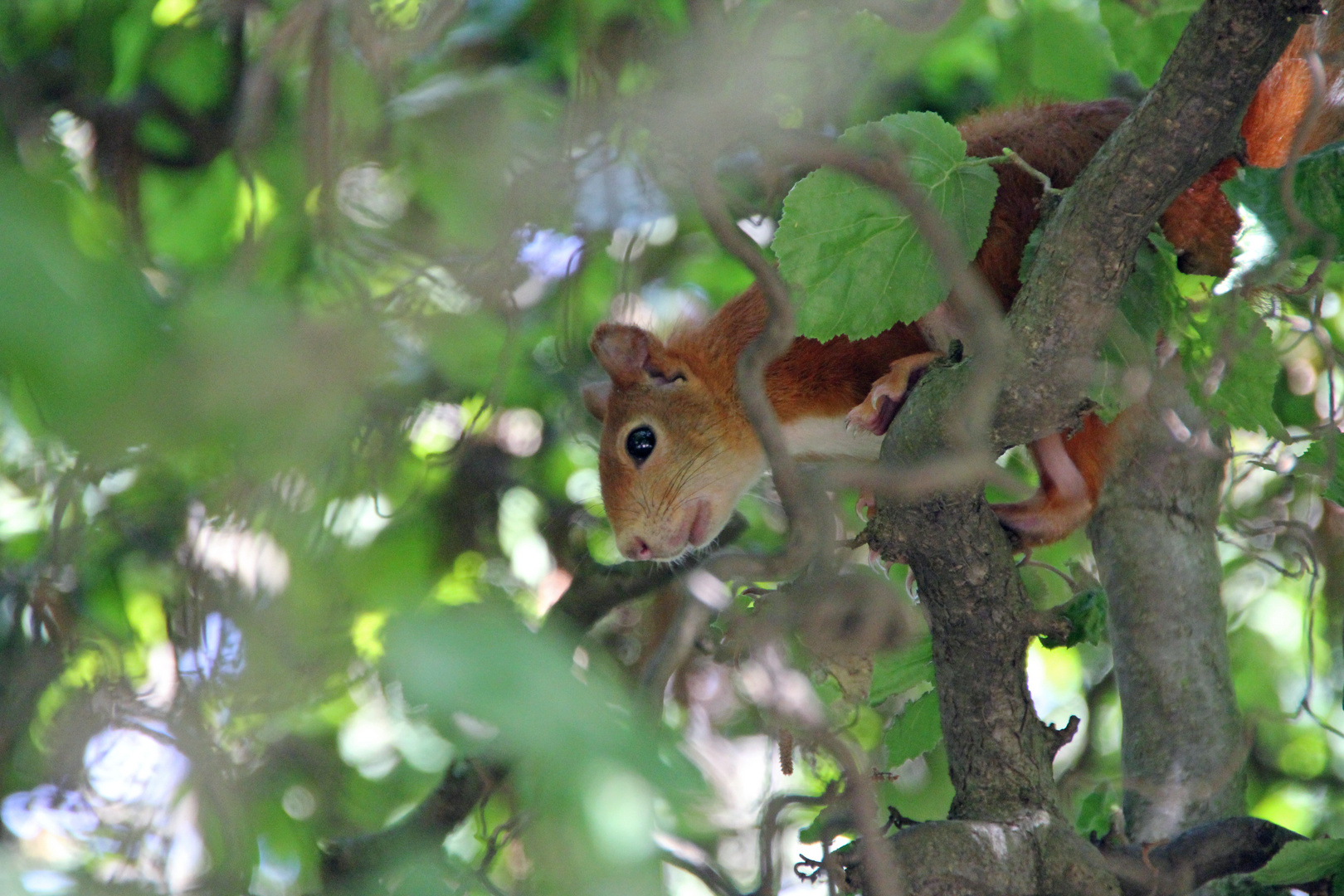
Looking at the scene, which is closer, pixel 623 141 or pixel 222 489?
pixel 222 489

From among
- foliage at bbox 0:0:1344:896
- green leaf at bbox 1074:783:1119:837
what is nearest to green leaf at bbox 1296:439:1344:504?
foliage at bbox 0:0:1344:896

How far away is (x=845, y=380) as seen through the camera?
2018mm

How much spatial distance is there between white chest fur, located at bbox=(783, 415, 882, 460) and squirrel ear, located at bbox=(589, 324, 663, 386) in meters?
0.34

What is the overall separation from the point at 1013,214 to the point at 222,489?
115cm

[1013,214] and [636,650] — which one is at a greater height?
[1013,214]

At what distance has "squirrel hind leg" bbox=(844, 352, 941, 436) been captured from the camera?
68.3 inches

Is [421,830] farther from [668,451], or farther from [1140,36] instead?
[1140,36]

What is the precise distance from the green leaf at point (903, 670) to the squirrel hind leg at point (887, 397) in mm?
347

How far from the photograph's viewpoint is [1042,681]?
277cm

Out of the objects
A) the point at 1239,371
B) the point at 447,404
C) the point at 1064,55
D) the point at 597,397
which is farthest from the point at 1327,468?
the point at 447,404

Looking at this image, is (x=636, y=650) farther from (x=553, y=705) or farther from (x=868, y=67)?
(x=553, y=705)

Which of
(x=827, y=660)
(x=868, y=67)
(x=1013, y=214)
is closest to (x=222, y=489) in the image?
(x=827, y=660)

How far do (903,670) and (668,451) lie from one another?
750 millimetres

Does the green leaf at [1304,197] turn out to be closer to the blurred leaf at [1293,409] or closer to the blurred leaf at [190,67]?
the blurred leaf at [1293,409]
